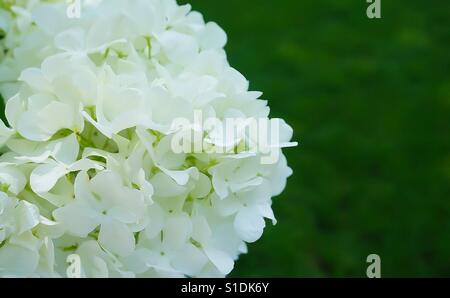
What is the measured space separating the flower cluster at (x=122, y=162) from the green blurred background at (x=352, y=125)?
0.98 m

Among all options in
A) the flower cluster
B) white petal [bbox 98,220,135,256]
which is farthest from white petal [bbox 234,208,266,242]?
white petal [bbox 98,220,135,256]

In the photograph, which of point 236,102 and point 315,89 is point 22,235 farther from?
point 315,89

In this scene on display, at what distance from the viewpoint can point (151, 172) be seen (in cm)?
88

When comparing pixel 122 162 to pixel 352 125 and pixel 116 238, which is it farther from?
pixel 352 125

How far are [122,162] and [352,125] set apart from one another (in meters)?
1.69

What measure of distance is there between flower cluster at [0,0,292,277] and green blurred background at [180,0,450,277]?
3.23 feet

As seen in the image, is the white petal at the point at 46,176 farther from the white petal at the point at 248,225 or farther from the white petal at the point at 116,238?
the white petal at the point at 248,225

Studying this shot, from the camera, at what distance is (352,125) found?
246cm

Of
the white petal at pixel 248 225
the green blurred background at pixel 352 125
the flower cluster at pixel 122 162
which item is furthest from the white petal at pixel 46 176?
the green blurred background at pixel 352 125

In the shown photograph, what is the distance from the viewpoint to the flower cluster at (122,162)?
2.73 feet

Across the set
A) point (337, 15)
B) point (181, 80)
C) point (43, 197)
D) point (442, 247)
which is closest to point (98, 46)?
point (181, 80)

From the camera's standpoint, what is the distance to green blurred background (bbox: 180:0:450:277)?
2.08m

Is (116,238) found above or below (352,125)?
below

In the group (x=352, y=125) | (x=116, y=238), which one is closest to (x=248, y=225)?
(x=116, y=238)
